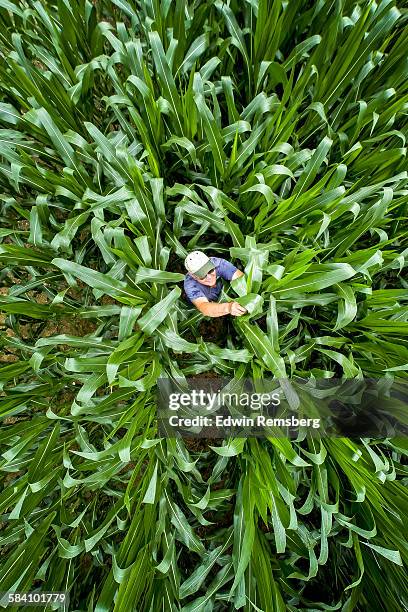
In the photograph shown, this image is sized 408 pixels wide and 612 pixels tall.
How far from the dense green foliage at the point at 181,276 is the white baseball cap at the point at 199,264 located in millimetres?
34

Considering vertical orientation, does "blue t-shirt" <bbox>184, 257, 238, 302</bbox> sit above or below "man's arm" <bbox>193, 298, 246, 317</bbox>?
above

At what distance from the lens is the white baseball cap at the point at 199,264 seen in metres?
0.77

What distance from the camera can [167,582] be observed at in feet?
2.76

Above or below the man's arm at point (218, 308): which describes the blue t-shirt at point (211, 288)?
above

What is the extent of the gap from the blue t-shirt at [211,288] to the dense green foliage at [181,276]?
43 mm

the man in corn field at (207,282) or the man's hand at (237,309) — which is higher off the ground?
the man in corn field at (207,282)

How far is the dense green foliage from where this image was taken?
78cm

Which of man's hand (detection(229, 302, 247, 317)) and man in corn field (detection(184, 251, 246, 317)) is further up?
man in corn field (detection(184, 251, 246, 317))

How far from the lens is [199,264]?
0.77 m

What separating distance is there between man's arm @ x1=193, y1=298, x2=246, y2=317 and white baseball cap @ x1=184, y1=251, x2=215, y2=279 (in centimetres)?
6

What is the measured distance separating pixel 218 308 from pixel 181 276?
0.09 m

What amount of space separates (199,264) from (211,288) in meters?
0.10

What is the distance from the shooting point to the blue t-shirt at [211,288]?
0.82 meters

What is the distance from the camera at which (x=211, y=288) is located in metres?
0.86
